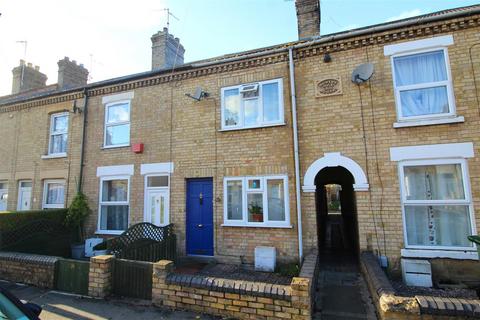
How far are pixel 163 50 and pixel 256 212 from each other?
24.5 ft

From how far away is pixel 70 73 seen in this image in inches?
486

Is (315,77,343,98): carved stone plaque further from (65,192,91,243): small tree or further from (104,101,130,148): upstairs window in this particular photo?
(65,192,91,243): small tree

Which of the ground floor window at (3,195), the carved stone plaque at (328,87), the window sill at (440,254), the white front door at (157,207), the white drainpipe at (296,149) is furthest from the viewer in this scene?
the ground floor window at (3,195)

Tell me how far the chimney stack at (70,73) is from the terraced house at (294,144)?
1.94 meters

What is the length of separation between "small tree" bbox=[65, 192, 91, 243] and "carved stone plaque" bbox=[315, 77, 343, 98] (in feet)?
28.1

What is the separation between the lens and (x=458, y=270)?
5.85 meters

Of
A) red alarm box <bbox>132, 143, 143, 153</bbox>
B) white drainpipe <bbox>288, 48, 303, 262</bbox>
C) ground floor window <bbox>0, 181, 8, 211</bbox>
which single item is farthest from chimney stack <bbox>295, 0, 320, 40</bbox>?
ground floor window <bbox>0, 181, 8, 211</bbox>

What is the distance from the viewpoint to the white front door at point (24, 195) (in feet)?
35.7

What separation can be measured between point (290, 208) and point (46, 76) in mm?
16621

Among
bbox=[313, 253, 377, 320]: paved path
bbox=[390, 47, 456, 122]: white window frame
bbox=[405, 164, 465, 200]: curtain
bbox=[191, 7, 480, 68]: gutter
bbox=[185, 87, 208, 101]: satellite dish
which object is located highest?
bbox=[191, 7, 480, 68]: gutter

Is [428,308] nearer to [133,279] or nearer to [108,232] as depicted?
[133,279]

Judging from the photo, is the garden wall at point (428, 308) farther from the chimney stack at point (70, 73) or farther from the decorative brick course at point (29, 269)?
the chimney stack at point (70, 73)

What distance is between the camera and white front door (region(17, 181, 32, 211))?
10890 millimetres

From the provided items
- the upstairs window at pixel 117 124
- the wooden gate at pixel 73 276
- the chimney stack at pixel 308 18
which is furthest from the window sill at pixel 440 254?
the upstairs window at pixel 117 124
